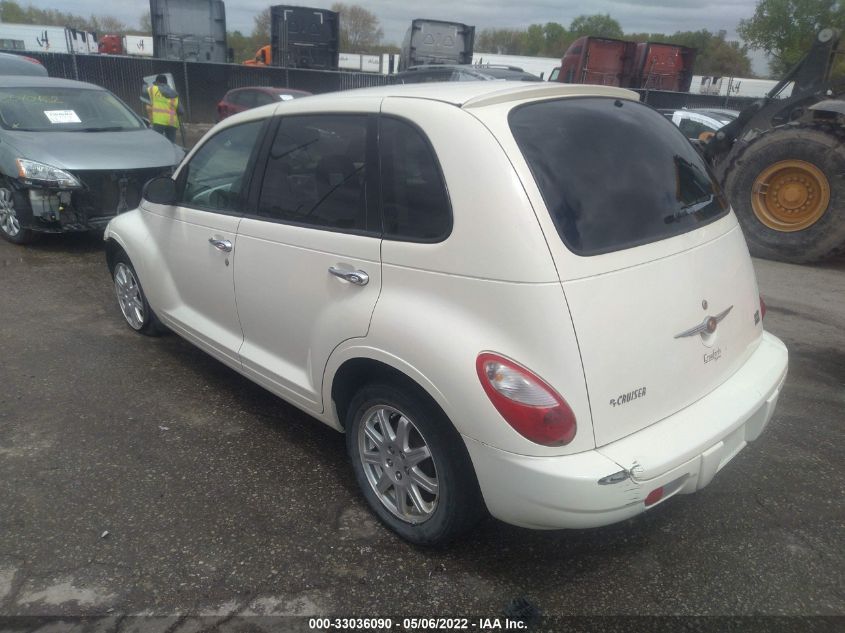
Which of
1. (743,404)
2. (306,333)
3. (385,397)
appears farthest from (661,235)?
(306,333)

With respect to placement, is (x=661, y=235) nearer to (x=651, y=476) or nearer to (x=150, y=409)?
(x=651, y=476)

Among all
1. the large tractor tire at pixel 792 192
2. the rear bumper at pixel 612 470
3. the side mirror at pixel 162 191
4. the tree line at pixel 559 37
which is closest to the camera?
the rear bumper at pixel 612 470

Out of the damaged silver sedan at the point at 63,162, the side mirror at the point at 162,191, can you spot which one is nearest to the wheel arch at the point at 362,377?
the side mirror at the point at 162,191

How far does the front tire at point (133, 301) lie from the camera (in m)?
4.60

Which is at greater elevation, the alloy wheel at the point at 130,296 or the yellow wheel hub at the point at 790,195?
the yellow wheel hub at the point at 790,195

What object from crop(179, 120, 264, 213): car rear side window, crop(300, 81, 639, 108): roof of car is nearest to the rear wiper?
crop(300, 81, 639, 108): roof of car

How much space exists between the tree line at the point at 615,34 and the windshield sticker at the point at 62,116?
13.9 m

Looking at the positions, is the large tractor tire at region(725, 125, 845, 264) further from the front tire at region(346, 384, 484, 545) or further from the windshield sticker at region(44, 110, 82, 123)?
the windshield sticker at region(44, 110, 82, 123)

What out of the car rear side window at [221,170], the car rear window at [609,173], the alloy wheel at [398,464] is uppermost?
the car rear window at [609,173]

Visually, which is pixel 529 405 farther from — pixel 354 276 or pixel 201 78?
pixel 201 78

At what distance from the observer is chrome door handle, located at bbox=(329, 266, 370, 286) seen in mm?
2598

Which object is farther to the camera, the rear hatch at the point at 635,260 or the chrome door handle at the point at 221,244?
the chrome door handle at the point at 221,244

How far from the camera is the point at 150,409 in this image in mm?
3809

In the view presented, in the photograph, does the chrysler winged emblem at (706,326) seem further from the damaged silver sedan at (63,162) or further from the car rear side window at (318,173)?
the damaged silver sedan at (63,162)
